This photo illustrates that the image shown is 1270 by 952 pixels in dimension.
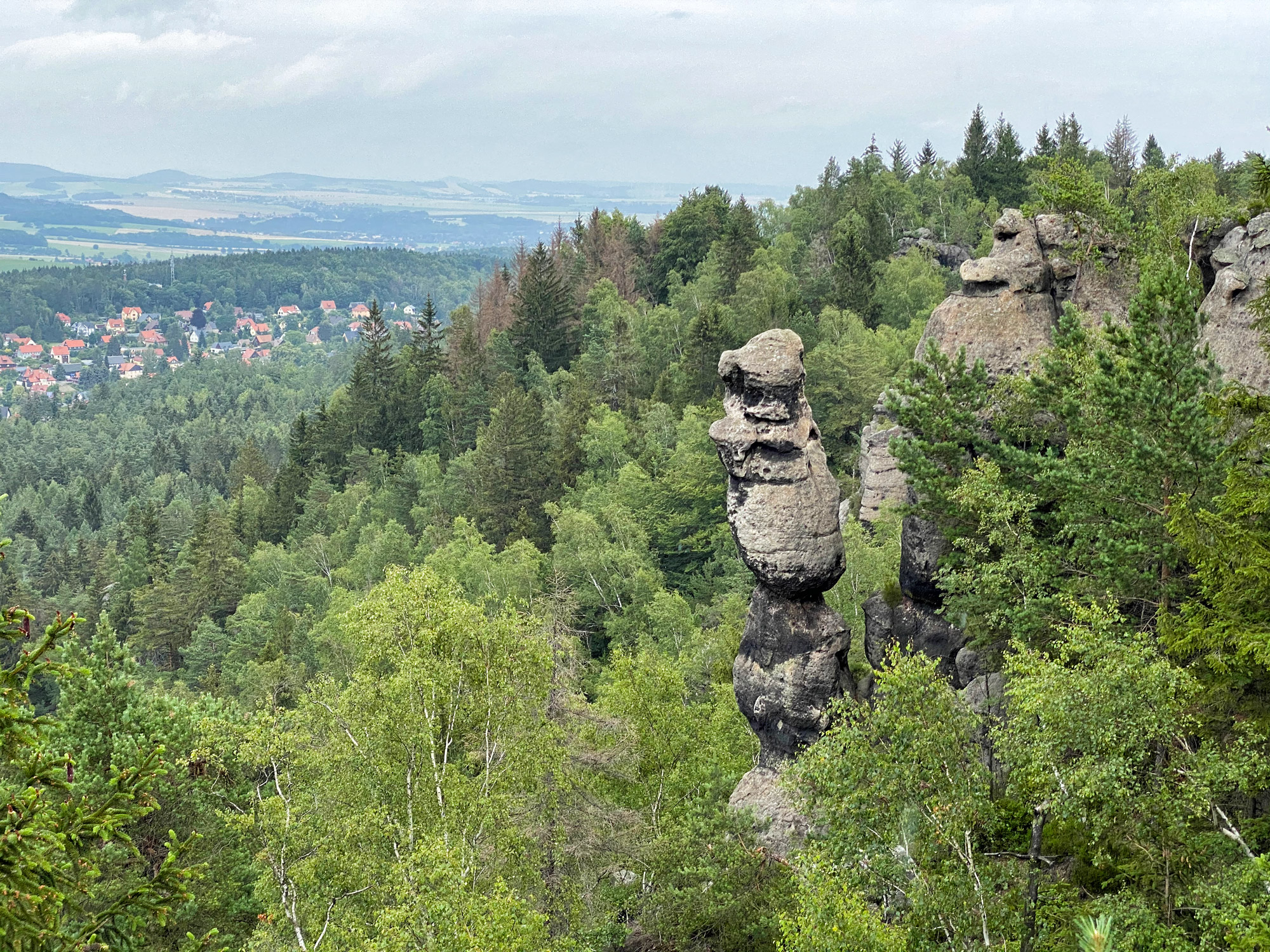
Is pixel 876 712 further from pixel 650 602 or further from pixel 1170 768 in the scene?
pixel 650 602

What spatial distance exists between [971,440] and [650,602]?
29883 mm

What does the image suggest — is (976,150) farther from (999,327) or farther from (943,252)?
(999,327)

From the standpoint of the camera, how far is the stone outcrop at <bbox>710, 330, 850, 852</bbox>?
30141 millimetres

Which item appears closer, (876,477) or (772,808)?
(772,808)

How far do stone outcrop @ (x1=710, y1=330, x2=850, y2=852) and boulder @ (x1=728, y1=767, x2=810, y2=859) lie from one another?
52 mm

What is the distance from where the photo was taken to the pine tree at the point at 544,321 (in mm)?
91062

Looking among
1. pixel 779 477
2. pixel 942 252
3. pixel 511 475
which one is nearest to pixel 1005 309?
pixel 779 477

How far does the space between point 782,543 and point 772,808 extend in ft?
23.8

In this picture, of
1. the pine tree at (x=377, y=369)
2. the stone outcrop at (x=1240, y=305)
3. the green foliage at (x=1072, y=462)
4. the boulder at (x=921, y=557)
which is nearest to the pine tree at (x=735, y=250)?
the pine tree at (x=377, y=369)

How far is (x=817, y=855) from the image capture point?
16641 millimetres

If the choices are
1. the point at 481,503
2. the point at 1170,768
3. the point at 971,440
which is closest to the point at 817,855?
the point at 1170,768

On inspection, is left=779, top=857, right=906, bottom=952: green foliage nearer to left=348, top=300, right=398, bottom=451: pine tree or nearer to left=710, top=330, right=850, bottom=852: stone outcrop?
left=710, top=330, right=850, bottom=852: stone outcrop

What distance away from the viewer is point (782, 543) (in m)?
30.2

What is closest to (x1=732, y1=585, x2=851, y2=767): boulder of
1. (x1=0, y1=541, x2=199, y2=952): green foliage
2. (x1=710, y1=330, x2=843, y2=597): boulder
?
(x1=710, y1=330, x2=843, y2=597): boulder
